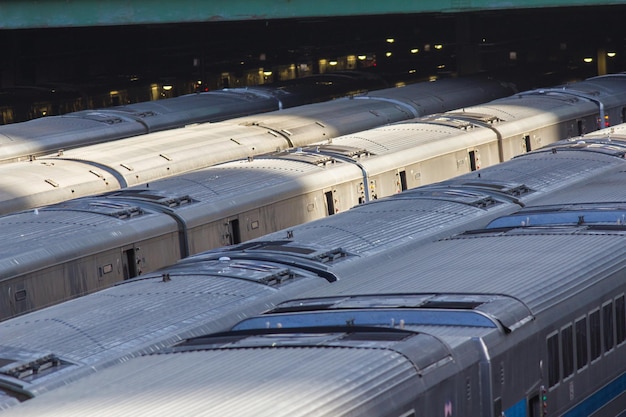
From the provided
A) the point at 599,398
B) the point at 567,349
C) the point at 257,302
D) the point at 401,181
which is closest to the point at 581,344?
the point at 567,349

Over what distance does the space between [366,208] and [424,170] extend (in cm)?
637

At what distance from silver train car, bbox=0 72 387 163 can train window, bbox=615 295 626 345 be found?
15589 mm

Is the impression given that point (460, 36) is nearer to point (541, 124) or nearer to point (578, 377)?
point (541, 124)

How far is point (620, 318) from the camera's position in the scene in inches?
504

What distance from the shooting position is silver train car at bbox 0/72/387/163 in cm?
2692

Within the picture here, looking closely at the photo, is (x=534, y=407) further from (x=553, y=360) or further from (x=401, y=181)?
(x=401, y=181)

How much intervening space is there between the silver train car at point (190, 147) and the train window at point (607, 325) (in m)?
11.5

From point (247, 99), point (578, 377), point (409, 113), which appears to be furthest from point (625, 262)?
point (247, 99)

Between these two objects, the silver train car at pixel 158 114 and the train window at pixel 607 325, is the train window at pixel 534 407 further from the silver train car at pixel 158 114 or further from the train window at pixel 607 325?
the silver train car at pixel 158 114

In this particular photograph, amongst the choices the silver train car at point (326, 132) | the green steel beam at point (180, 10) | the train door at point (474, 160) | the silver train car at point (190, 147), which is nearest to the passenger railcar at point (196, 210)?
the train door at point (474, 160)

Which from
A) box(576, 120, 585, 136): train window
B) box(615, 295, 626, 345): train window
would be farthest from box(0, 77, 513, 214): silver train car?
box(615, 295, 626, 345): train window

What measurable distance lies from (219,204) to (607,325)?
8.40m

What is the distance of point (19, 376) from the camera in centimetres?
1074

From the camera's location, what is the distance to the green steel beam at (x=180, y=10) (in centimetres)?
3375
